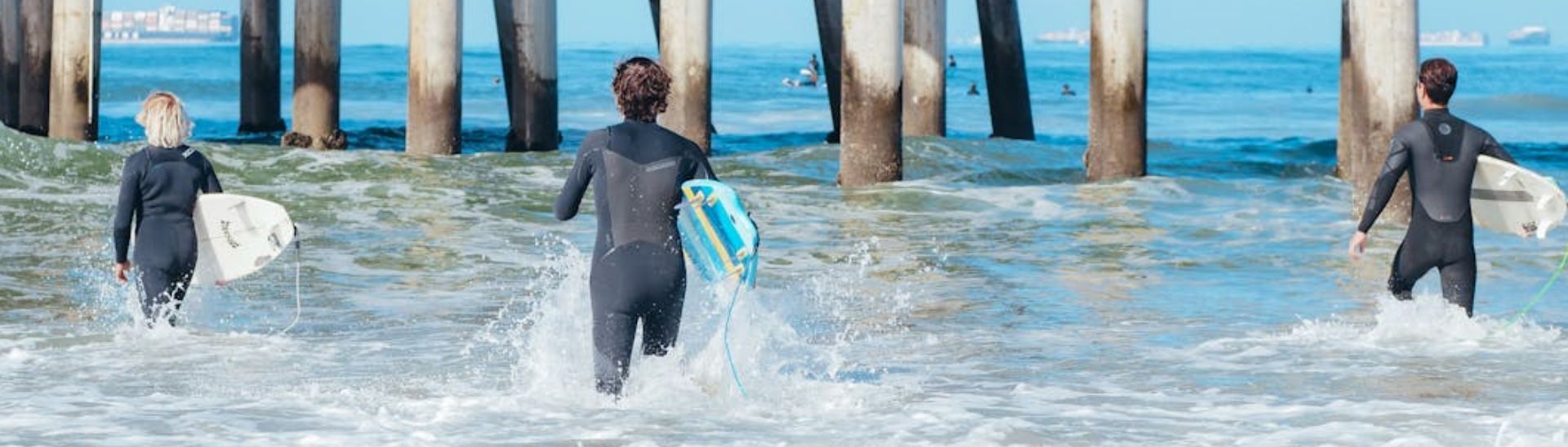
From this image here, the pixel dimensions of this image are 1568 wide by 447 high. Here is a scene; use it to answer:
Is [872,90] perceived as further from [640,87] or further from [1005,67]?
[640,87]

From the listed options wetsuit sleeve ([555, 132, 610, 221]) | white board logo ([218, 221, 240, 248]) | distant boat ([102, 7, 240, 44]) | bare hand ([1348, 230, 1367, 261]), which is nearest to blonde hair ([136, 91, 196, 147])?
white board logo ([218, 221, 240, 248])

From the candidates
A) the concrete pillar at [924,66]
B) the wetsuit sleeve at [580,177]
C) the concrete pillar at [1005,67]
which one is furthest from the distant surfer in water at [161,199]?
the concrete pillar at [1005,67]

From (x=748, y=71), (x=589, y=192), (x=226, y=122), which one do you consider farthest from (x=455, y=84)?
(x=748, y=71)

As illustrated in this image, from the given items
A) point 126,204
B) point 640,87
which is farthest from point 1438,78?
point 126,204

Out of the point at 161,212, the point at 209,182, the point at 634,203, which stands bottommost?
the point at 161,212

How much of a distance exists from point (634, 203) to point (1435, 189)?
11.6 ft

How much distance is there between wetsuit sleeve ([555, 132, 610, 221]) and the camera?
712cm

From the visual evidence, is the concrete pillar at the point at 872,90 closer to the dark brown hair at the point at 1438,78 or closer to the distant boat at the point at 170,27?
the dark brown hair at the point at 1438,78

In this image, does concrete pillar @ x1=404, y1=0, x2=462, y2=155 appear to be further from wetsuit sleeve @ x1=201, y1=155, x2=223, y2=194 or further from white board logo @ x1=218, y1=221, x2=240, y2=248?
wetsuit sleeve @ x1=201, y1=155, x2=223, y2=194

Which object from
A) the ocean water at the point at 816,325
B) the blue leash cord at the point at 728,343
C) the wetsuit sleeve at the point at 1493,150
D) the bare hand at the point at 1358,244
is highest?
the wetsuit sleeve at the point at 1493,150

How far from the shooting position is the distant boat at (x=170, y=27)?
576ft

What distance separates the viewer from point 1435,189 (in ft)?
30.1

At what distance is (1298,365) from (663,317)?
10.0 ft

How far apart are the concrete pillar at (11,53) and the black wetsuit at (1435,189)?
1713 centimetres
